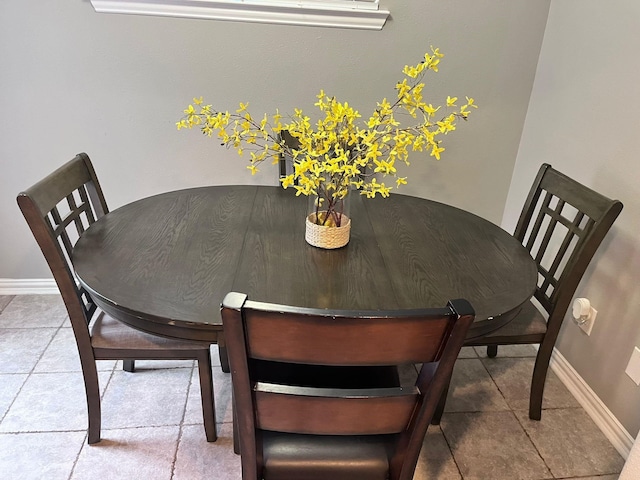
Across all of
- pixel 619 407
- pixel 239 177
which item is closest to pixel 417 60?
pixel 239 177

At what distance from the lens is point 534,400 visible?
5.90 ft

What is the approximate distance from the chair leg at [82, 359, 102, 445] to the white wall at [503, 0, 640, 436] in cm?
193

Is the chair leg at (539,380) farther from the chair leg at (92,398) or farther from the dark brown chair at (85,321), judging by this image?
the chair leg at (92,398)

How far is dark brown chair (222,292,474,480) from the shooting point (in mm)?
801

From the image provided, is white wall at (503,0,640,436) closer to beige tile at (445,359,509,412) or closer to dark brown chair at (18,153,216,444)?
beige tile at (445,359,509,412)

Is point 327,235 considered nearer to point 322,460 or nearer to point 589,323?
point 322,460

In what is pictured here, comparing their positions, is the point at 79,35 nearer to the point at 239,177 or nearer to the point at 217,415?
the point at 239,177

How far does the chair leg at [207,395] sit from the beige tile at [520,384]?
1.21 meters

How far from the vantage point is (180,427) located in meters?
1.72

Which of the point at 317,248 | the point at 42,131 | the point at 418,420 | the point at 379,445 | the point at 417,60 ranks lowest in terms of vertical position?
the point at 379,445

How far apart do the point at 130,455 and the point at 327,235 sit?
3.43ft

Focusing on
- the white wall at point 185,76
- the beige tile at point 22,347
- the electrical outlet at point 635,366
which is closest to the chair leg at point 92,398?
the beige tile at point 22,347

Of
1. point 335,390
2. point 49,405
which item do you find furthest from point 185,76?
point 335,390

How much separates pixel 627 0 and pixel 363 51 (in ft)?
3.45
